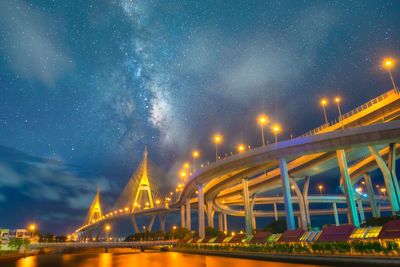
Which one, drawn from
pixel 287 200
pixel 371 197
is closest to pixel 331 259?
pixel 287 200

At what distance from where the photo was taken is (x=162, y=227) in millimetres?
116375

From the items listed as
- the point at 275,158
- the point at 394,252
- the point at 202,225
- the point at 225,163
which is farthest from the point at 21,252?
the point at 394,252

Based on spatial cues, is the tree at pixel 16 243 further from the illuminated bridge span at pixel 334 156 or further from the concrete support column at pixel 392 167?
the concrete support column at pixel 392 167

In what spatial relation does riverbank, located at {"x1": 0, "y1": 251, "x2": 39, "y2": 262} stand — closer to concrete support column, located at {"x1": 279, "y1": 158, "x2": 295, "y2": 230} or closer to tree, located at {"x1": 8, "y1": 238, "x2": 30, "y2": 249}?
tree, located at {"x1": 8, "y1": 238, "x2": 30, "y2": 249}

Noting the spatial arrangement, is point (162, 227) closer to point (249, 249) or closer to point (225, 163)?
point (225, 163)

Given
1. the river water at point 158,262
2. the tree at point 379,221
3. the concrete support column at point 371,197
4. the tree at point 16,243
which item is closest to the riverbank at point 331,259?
the river water at point 158,262

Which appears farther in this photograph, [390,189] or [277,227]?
[277,227]

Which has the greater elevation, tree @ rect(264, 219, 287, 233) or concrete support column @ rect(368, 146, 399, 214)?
concrete support column @ rect(368, 146, 399, 214)

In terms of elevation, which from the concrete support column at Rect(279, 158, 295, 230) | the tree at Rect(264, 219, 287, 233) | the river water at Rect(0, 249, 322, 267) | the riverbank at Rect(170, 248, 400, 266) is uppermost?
the concrete support column at Rect(279, 158, 295, 230)

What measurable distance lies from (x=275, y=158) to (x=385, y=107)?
57.0 feet

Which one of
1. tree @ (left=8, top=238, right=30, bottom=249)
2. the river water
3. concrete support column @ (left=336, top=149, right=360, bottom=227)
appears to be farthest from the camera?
tree @ (left=8, top=238, right=30, bottom=249)

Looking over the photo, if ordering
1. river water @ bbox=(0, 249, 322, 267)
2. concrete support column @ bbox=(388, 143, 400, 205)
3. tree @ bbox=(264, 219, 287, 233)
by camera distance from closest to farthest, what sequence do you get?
river water @ bbox=(0, 249, 322, 267)
concrete support column @ bbox=(388, 143, 400, 205)
tree @ bbox=(264, 219, 287, 233)

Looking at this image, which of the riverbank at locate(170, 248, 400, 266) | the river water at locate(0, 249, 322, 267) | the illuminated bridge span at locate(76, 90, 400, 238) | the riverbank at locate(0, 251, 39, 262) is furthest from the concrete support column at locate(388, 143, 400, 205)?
the riverbank at locate(0, 251, 39, 262)

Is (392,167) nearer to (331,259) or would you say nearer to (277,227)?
(277,227)
